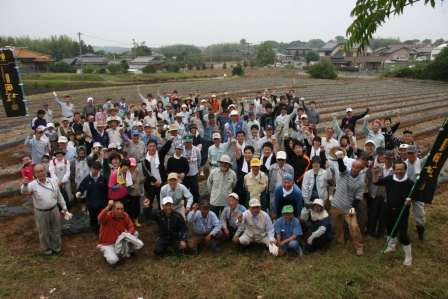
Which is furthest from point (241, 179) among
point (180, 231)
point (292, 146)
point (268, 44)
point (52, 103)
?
point (268, 44)

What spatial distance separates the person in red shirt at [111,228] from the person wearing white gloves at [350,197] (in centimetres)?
363

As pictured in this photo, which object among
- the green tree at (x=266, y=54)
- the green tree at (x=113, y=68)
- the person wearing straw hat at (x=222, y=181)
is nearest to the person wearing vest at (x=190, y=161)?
the person wearing straw hat at (x=222, y=181)

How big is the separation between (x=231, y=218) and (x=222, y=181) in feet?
2.35

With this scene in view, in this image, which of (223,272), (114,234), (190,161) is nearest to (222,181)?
(190,161)

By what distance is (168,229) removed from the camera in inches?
217

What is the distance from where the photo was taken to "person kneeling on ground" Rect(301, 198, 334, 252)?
5379 millimetres

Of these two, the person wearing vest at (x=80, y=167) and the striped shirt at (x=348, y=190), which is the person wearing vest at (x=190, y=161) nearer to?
the person wearing vest at (x=80, y=167)

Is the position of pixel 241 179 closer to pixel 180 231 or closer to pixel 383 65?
pixel 180 231

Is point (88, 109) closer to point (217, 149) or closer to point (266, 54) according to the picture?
point (217, 149)

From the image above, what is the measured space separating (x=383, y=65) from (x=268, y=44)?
26098 millimetres

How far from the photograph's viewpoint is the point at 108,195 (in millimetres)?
5918

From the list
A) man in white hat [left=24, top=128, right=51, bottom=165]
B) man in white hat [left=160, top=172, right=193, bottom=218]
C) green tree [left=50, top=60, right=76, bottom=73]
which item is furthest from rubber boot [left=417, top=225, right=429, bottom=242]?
green tree [left=50, top=60, right=76, bottom=73]

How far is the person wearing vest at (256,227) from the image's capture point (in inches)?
217

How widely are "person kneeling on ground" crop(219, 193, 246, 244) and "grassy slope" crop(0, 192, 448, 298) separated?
1.02 feet
